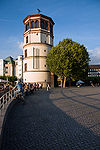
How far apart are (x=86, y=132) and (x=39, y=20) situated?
37393 millimetres

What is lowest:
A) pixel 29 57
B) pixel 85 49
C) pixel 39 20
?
pixel 29 57

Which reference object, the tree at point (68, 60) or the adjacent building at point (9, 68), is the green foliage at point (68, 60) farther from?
the adjacent building at point (9, 68)

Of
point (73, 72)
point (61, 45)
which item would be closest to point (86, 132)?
point (73, 72)

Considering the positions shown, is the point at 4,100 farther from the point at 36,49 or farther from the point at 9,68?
the point at 9,68

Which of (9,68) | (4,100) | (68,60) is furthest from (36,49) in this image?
(9,68)

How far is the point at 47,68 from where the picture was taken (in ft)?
123

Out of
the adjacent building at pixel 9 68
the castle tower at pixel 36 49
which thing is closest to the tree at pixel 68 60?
the castle tower at pixel 36 49

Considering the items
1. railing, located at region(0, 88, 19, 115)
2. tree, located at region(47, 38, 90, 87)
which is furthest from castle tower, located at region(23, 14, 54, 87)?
railing, located at region(0, 88, 19, 115)

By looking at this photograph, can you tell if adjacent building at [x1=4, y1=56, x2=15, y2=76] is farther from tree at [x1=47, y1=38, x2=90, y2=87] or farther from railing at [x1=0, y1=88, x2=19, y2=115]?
railing at [x1=0, y1=88, x2=19, y2=115]

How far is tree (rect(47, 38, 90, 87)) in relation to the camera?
103ft

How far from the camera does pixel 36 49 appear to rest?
3638 cm

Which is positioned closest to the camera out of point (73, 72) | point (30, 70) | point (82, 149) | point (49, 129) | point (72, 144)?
point (82, 149)

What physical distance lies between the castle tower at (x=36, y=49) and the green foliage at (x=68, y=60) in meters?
3.41

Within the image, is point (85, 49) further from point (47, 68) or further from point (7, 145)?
point (7, 145)
